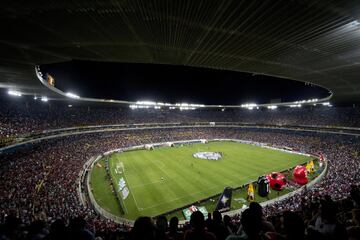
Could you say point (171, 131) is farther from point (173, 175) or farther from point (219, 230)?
point (219, 230)

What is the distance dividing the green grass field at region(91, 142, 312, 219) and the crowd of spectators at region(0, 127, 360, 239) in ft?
11.7

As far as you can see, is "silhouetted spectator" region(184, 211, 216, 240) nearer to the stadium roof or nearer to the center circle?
the stadium roof

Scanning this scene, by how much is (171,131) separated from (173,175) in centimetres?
3620

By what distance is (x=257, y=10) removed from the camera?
8.58 m

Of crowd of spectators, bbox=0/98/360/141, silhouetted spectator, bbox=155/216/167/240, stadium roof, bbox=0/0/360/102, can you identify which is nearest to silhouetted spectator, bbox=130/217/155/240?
silhouetted spectator, bbox=155/216/167/240

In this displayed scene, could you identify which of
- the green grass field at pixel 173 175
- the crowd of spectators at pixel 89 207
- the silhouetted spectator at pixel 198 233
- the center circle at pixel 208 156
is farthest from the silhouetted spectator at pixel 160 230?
the center circle at pixel 208 156

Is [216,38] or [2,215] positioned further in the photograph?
[2,215]

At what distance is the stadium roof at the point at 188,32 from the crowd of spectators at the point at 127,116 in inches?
818

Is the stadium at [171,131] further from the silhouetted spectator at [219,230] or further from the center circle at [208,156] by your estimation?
the center circle at [208,156]

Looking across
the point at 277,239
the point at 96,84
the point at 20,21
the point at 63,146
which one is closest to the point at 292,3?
the point at 277,239

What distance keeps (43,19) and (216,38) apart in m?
8.54

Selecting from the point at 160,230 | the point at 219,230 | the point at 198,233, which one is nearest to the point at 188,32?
the point at 219,230

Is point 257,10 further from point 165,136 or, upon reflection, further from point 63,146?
point 165,136

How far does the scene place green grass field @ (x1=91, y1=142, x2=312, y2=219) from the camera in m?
22.7
